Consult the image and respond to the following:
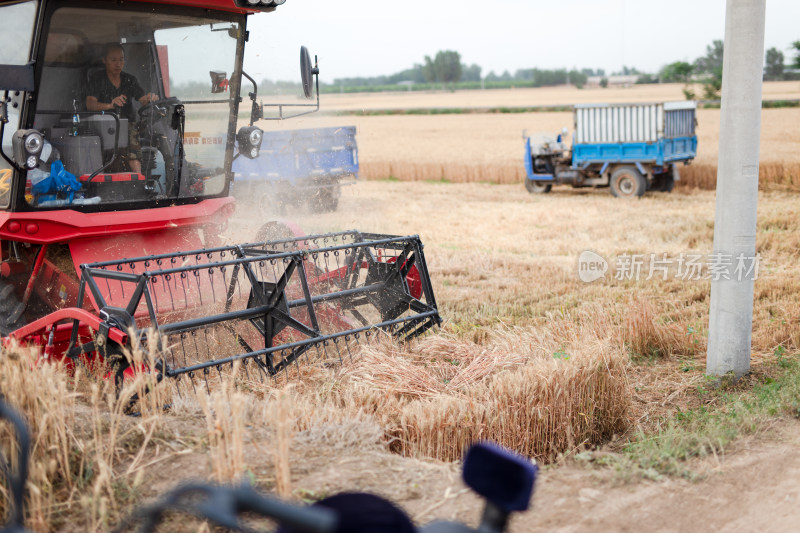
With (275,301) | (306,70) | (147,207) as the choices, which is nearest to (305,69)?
(306,70)

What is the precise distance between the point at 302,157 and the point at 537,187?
5.96 m

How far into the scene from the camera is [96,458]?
2762mm

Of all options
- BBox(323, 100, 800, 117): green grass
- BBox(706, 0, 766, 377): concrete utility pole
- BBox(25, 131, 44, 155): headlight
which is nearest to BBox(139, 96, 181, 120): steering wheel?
BBox(25, 131, 44, 155): headlight

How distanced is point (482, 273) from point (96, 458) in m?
6.20

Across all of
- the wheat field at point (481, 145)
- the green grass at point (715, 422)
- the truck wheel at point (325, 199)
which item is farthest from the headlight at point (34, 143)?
the truck wheel at point (325, 199)

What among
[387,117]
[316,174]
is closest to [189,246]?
[316,174]

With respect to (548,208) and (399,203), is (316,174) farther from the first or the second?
(548,208)

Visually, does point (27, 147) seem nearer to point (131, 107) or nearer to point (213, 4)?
point (131, 107)

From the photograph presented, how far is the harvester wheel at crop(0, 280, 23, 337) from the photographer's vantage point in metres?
4.96

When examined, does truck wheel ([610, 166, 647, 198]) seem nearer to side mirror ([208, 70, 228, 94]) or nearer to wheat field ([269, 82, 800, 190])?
wheat field ([269, 82, 800, 190])

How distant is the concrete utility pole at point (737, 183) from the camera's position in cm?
454

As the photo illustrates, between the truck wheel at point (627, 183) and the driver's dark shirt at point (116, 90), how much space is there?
12442mm

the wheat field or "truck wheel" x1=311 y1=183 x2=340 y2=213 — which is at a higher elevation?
the wheat field

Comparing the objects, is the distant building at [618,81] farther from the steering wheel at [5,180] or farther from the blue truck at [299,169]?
the steering wheel at [5,180]
